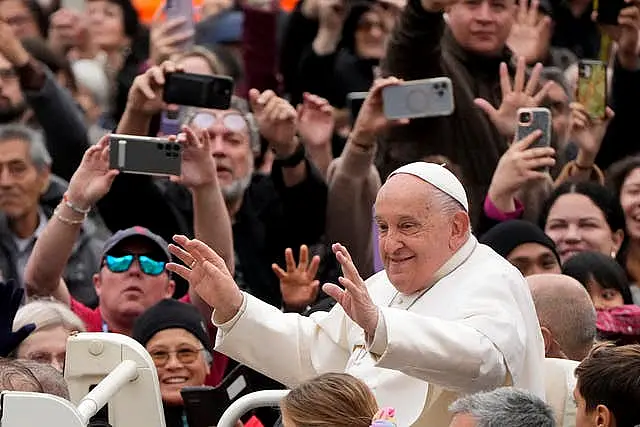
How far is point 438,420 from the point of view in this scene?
5.57 meters

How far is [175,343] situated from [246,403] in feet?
5.74

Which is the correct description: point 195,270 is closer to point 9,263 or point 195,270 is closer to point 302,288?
point 302,288

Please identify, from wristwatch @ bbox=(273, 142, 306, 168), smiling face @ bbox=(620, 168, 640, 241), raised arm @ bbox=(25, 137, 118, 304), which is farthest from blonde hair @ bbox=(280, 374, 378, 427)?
smiling face @ bbox=(620, 168, 640, 241)

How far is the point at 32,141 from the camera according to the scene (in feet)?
29.3

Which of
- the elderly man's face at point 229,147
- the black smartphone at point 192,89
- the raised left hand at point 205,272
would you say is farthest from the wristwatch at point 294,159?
the raised left hand at point 205,272

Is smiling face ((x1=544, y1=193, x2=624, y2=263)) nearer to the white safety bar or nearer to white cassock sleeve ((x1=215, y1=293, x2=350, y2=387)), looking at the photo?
white cassock sleeve ((x1=215, y1=293, x2=350, y2=387))

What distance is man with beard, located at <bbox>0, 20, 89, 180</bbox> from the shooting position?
9578 mm

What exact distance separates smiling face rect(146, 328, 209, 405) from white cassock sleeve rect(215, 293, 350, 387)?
3.60 feet

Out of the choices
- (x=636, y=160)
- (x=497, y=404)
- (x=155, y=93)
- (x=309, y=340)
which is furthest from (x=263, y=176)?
(x=497, y=404)

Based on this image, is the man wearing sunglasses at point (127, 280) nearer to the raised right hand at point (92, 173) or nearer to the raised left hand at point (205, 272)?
the raised right hand at point (92, 173)

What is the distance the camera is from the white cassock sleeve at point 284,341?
584 centimetres

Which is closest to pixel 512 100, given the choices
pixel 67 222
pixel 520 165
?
pixel 520 165

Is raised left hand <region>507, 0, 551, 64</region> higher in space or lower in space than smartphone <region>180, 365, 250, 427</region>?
higher

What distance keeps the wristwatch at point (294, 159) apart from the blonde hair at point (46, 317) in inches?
65.8
